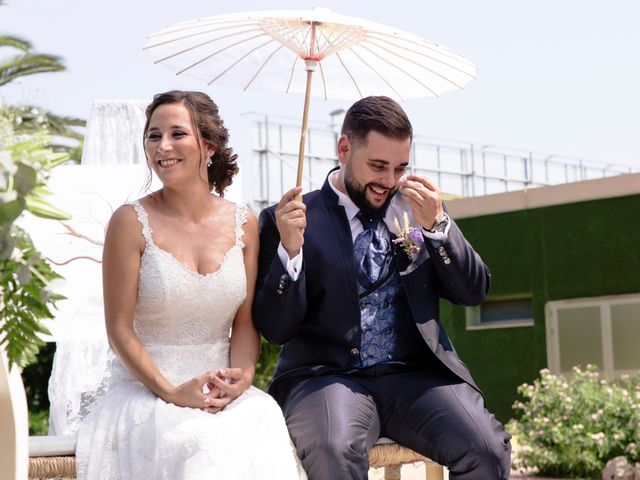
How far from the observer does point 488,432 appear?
147 inches

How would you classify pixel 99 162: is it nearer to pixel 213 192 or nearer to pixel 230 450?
pixel 213 192

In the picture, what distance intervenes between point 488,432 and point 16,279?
216 centimetres

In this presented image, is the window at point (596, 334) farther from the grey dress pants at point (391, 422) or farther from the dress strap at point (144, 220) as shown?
the dress strap at point (144, 220)

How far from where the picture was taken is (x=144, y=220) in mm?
3811

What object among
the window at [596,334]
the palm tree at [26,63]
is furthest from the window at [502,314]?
the palm tree at [26,63]

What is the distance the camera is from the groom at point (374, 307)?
12.2 feet

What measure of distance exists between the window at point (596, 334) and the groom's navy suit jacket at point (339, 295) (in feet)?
43.6

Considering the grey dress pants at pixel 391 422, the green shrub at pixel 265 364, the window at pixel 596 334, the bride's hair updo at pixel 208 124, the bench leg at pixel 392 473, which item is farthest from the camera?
the window at pixel 596 334

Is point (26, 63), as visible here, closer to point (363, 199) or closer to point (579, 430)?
point (579, 430)

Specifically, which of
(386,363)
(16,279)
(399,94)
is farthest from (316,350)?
(16,279)

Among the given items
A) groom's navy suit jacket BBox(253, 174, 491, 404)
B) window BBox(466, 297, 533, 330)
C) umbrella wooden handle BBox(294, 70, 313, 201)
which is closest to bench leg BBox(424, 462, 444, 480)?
groom's navy suit jacket BBox(253, 174, 491, 404)

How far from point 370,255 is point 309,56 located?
79cm

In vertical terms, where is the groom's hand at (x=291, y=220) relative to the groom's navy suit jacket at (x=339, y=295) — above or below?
above

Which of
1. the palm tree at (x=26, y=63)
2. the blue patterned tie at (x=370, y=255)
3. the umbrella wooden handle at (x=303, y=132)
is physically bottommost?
the blue patterned tie at (x=370, y=255)
